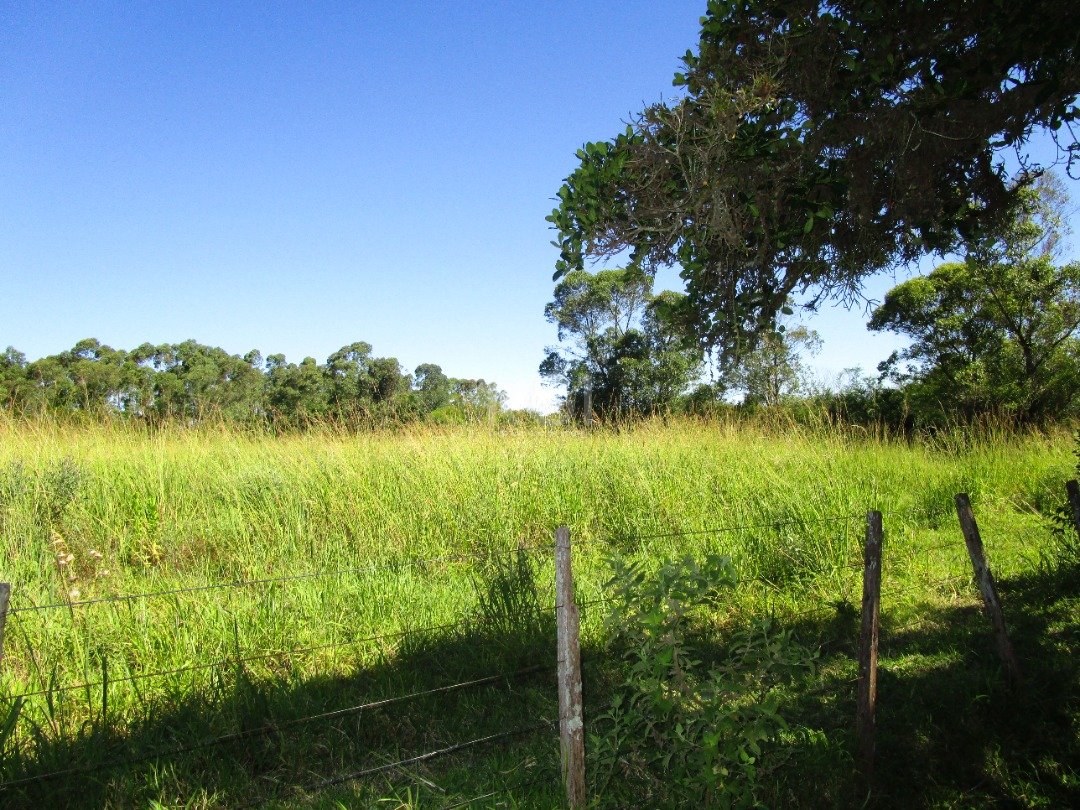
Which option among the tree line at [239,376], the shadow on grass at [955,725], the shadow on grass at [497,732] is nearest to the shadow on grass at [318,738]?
the shadow on grass at [497,732]

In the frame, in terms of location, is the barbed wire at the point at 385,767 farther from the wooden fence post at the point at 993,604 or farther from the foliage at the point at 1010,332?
the foliage at the point at 1010,332

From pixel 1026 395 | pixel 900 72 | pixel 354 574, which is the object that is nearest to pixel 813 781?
pixel 354 574

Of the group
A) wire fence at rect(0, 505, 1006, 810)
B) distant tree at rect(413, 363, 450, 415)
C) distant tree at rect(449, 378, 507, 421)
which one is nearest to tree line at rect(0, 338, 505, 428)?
distant tree at rect(413, 363, 450, 415)

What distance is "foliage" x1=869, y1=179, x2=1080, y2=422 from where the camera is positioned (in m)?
16.2

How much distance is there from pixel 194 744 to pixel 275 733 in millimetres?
427

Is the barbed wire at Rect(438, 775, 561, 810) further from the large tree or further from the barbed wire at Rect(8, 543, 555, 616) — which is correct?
the large tree

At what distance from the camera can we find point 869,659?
3.39m

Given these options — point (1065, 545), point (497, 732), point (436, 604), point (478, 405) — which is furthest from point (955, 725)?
point (478, 405)

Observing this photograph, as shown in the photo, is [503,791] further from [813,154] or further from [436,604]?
[813,154]

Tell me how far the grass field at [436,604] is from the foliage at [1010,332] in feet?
27.5

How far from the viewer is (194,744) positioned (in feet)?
11.2

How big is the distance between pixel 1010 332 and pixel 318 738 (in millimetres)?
18085

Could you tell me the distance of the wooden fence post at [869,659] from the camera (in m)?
3.35

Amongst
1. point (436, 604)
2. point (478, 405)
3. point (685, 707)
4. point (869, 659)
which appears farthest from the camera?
point (478, 405)
